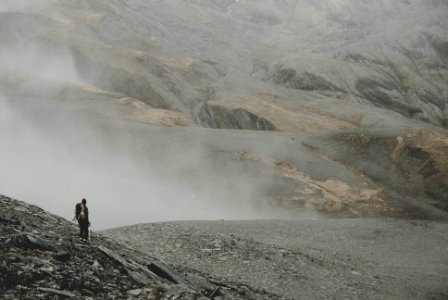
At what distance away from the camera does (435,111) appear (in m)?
143

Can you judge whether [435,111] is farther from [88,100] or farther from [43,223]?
[43,223]

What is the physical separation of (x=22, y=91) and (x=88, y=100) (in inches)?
451

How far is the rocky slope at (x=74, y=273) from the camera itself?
13164 mm

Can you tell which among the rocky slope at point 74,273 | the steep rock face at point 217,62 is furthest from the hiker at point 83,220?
the steep rock face at point 217,62

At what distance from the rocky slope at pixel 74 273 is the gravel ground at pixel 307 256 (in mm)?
3644

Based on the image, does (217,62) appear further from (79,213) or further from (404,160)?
(79,213)

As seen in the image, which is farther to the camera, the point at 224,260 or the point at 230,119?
the point at 230,119

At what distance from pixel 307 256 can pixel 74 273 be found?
1726 centimetres

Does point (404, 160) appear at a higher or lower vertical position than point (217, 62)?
lower

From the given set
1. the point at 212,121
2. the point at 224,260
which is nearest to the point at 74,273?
the point at 224,260

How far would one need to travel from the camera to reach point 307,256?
2914 cm

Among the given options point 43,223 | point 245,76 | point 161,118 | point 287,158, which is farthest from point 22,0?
point 43,223

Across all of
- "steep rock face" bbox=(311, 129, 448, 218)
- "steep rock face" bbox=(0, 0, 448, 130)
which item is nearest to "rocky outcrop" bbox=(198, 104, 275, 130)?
"steep rock face" bbox=(0, 0, 448, 130)

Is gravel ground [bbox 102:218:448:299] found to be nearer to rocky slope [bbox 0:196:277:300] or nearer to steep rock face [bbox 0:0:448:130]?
rocky slope [bbox 0:196:277:300]
